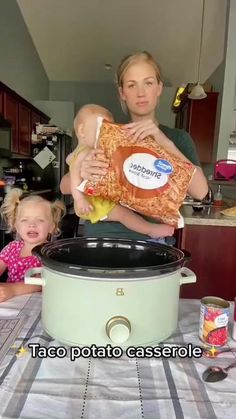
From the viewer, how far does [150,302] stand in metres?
0.59

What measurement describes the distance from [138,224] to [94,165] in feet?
0.97

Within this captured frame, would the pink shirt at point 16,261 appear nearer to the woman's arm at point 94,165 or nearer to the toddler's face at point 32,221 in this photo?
the toddler's face at point 32,221

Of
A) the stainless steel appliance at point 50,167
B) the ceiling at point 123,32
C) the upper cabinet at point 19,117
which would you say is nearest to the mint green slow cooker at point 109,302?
the upper cabinet at point 19,117

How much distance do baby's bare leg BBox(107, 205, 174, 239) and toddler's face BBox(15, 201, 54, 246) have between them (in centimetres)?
36

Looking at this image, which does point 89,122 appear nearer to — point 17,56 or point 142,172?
point 142,172

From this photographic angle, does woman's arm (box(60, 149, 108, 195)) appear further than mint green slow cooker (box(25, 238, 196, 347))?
Yes

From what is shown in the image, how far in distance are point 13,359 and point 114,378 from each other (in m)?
0.17

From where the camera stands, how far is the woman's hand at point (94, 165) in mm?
705

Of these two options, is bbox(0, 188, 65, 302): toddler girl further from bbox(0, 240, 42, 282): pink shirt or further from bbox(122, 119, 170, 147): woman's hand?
bbox(122, 119, 170, 147): woman's hand

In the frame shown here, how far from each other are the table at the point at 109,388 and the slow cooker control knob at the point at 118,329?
51 millimetres

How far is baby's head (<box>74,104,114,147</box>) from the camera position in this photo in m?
0.79

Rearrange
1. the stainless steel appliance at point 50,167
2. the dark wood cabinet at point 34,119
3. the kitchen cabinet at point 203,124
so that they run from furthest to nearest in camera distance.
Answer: the stainless steel appliance at point 50,167, the dark wood cabinet at point 34,119, the kitchen cabinet at point 203,124

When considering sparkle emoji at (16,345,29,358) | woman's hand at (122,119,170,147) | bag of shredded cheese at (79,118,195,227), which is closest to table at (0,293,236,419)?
sparkle emoji at (16,345,29,358)

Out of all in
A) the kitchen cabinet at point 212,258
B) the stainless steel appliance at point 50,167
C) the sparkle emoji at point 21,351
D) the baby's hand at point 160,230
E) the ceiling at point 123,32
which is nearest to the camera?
the sparkle emoji at point 21,351
